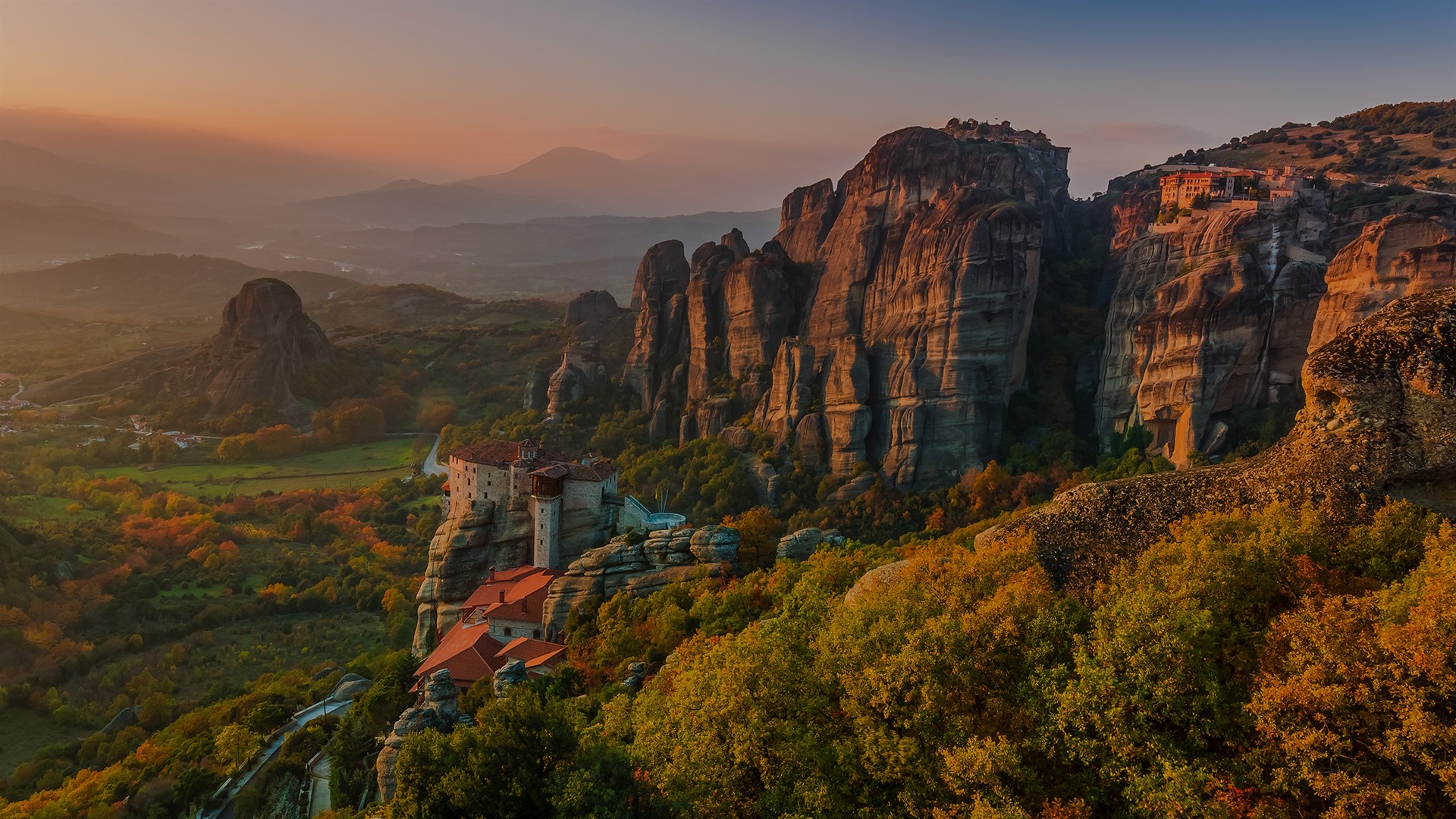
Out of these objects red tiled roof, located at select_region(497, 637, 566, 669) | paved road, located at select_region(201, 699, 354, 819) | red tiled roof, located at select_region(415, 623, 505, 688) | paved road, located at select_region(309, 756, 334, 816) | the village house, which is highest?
the village house

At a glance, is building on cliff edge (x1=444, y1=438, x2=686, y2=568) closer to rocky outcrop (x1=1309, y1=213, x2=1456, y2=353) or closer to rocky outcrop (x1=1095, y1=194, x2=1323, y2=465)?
rocky outcrop (x1=1095, y1=194, x2=1323, y2=465)

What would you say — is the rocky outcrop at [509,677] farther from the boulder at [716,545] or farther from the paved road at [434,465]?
the paved road at [434,465]

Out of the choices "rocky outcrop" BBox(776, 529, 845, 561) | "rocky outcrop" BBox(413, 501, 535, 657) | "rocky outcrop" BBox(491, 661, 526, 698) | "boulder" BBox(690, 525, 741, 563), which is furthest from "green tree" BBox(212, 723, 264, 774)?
"rocky outcrop" BBox(776, 529, 845, 561)

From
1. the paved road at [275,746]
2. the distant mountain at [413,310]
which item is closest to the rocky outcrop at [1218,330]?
the paved road at [275,746]

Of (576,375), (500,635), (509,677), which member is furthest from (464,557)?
(576,375)

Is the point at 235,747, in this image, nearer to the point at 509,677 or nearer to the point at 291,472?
the point at 509,677

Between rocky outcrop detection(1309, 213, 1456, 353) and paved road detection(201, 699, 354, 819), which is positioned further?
rocky outcrop detection(1309, 213, 1456, 353)
